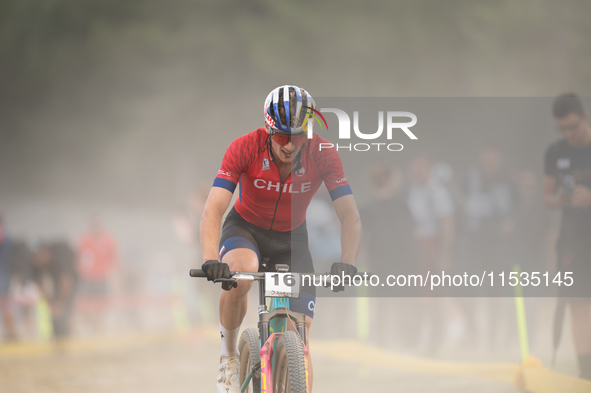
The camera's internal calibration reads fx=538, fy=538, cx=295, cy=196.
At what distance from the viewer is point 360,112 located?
399 cm

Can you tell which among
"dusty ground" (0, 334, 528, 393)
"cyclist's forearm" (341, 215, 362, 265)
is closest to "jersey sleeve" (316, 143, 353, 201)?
"cyclist's forearm" (341, 215, 362, 265)

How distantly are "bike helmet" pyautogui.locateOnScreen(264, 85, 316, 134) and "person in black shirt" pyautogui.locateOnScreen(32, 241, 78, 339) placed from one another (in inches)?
234

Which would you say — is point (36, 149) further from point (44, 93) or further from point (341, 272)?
point (341, 272)

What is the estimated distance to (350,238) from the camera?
7.91 feet

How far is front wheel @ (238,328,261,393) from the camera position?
2348mm

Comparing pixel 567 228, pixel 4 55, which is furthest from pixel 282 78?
pixel 567 228

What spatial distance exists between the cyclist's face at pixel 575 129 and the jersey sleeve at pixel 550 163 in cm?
14

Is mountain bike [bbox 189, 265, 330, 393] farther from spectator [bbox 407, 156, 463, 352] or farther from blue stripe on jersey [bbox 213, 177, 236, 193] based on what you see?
spectator [bbox 407, 156, 463, 352]

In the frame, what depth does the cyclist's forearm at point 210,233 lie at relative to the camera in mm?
2314

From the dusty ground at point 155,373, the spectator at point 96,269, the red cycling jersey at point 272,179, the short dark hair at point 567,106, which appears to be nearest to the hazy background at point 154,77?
the spectator at point 96,269

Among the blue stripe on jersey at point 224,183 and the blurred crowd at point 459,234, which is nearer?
the blue stripe on jersey at point 224,183

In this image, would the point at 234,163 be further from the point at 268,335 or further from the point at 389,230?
the point at 389,230

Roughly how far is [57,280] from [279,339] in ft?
20.1

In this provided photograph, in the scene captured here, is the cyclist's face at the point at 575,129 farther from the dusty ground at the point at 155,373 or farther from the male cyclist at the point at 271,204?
the male cyclist at the point at 271,204
